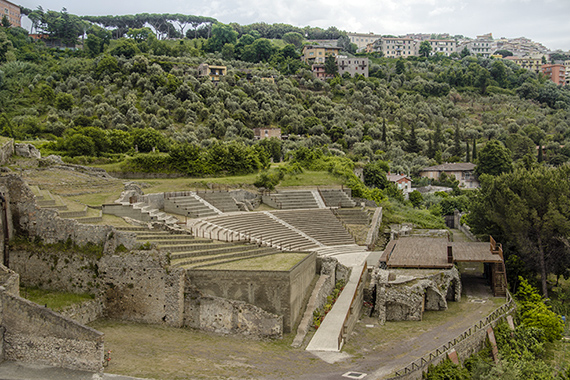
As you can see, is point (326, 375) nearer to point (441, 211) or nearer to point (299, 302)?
point (299, 302)

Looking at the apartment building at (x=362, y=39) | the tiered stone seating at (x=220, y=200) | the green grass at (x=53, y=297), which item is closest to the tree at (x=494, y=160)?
the tiered stone seating at (x=220, y=200)

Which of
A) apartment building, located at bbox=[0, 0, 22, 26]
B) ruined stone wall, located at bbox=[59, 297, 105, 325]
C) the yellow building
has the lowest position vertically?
ruined stone wall, located at bbox=[59, 297, 105, 325]

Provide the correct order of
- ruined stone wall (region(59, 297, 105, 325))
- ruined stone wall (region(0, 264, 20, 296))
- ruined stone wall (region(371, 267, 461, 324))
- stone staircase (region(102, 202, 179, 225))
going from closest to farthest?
ruined stone wall (region(0, 264, 20, 296))
ruined stone wall (region(59, 297, 105, 325))
ruined stone wall (region(371, 267, 461, 324))
stone staircase (region(102, 202, 179, 225))

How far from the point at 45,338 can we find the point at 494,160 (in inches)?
2341

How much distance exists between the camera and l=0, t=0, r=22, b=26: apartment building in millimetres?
108875

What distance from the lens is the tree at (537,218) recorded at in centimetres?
2992

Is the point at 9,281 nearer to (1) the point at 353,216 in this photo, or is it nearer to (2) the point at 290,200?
(2) the point at 290,200

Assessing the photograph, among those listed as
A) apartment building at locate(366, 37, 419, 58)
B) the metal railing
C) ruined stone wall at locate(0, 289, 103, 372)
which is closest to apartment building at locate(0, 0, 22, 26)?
apartment building at locate(366, 37, 419, 58)

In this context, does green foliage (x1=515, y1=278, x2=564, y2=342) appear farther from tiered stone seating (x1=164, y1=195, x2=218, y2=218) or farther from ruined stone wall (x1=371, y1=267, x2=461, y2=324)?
tiered stone seating (x1=164, y1=195, x2=218, y2=218)

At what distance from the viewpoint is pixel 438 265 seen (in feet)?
81.4

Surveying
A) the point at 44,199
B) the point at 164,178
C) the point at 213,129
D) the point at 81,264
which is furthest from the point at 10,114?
the point at 81,264

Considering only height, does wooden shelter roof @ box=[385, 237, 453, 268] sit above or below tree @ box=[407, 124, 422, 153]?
below

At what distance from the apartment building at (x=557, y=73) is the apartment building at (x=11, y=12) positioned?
12275 cm

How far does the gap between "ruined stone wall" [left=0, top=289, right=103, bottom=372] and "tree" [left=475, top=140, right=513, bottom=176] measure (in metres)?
58.3
